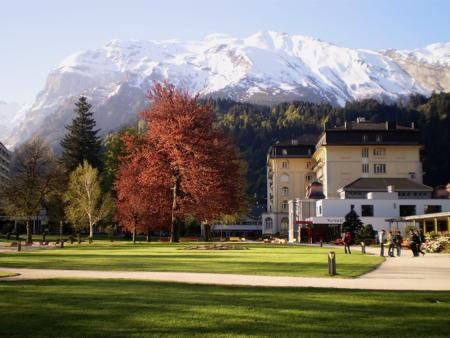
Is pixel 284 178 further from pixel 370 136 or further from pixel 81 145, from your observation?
pixel 81 145

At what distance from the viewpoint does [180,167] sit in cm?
5822

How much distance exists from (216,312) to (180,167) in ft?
153

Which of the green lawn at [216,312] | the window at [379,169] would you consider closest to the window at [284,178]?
the window at [379,169]

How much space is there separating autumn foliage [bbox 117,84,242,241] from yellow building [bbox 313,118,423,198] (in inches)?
1709

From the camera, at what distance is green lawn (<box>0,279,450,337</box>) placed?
1023 centimetres

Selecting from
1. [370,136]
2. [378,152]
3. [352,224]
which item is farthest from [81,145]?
[378,152]

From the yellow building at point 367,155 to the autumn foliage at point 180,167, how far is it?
43.4 meters

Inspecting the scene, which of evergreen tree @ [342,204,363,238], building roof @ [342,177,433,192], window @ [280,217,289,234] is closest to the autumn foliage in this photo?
evergreen tree @ [342,204,363,238]

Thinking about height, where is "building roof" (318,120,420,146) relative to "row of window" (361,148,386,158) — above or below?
above

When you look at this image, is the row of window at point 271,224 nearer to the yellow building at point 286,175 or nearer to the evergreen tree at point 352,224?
the yellow building at point 286,175

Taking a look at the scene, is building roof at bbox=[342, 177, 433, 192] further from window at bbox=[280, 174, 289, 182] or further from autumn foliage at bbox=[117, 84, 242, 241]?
window at bbox=[280, 174, 289, 182]

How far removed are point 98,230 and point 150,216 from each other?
155 feet

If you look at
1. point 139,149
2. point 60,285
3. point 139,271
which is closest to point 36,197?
point 139,149

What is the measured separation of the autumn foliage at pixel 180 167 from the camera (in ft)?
189
